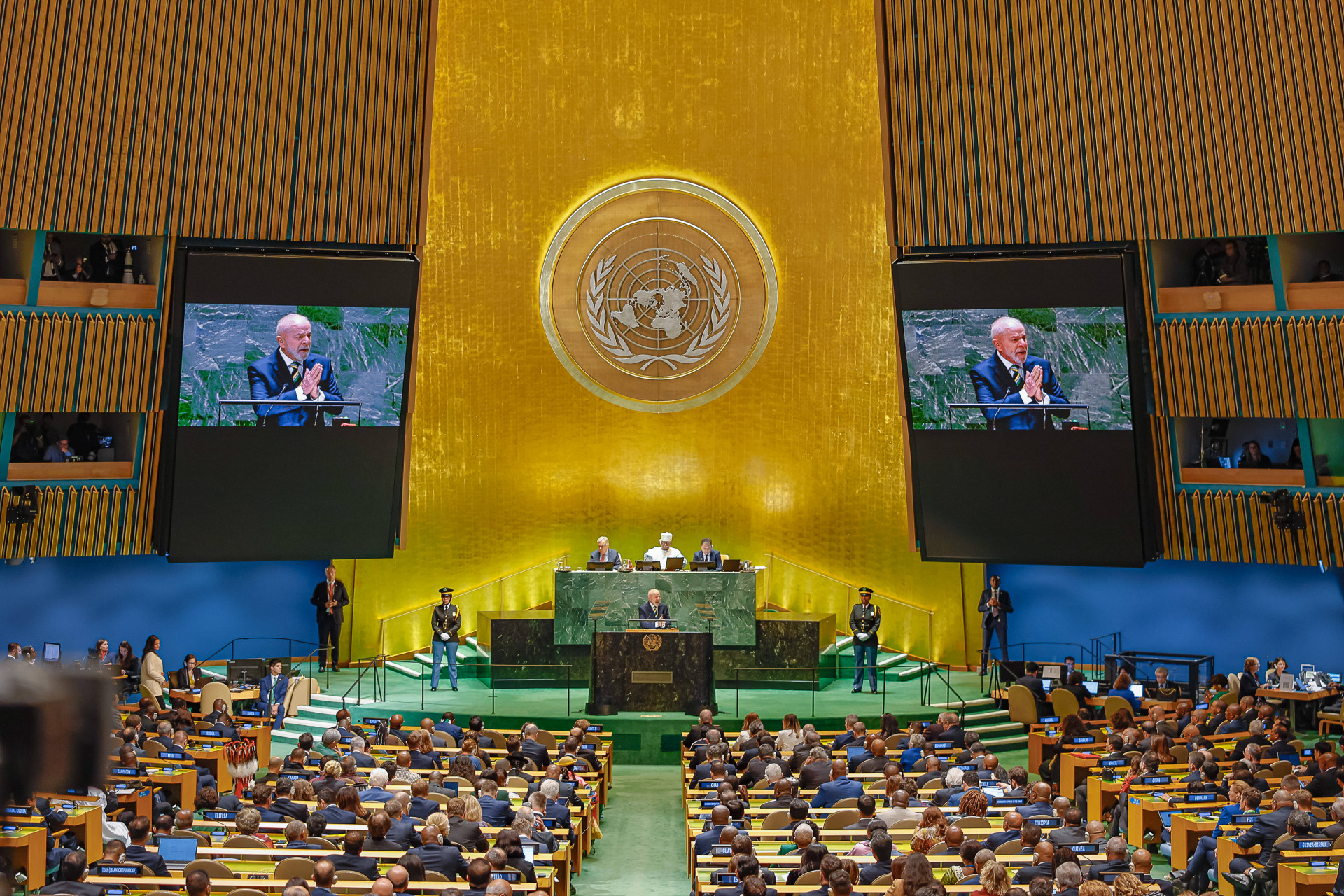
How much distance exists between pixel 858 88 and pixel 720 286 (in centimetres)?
348

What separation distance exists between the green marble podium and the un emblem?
366cm

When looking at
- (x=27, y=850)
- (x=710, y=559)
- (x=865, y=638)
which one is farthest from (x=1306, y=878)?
(x=710, y=559)

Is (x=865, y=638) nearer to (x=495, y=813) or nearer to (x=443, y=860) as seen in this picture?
(x=495, y=813)

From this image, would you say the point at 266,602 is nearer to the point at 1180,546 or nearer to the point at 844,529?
the point at 844,529

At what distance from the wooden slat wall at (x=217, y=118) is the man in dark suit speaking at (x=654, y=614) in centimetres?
554

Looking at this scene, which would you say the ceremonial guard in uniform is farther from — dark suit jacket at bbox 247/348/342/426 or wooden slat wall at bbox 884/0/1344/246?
wooden slat wall at bbox 884/0/1344/246

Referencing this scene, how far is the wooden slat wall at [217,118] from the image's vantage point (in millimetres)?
15992

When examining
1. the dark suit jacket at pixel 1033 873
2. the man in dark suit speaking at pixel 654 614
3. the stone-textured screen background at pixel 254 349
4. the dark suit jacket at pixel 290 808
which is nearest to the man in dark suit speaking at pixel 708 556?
the man in dark suit speaking at pixel 654 614

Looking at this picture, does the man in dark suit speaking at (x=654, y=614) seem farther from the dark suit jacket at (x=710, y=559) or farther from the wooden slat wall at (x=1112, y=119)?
the wooden slat wall at (x=1112, y=119)

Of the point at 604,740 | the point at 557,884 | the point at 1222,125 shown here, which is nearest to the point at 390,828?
the point at 557,884

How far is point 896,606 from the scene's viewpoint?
19234 mm

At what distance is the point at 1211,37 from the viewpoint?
15.7 metres

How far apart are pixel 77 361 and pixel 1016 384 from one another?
11.5m

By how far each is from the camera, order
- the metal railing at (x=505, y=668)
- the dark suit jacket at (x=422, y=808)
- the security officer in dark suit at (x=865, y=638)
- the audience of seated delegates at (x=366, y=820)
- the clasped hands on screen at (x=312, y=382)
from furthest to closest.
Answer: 1. the security officer in dark suit at (x=865, y=638)
2. the metal railing at (x=505, y=668)
3. the clasped hands on screen at (x=312, y=382)
4. the dark suit jacket at (x=422, y=808)
5. the audience of seated delegates at (x=366, y=820)
